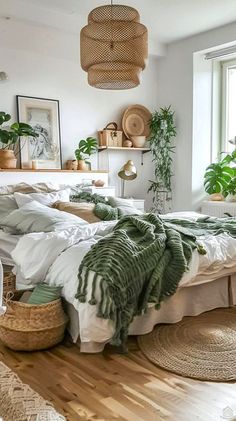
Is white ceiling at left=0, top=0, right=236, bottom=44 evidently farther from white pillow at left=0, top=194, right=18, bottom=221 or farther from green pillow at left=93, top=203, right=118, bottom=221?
green pillow at left=93, top=203, right=118, bottom=221

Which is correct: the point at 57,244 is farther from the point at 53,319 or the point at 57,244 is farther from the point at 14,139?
the point at 14,139

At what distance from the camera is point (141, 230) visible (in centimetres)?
299

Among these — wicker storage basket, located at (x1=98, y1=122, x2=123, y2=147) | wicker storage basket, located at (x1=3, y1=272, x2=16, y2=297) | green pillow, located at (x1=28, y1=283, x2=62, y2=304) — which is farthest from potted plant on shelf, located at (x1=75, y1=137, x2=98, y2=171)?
green pillow, located at (x1=28, y1=283, x2=62, y2=304)

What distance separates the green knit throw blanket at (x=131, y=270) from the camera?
8.20 feet

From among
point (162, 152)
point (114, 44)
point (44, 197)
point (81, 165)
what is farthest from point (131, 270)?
point (162, 152)

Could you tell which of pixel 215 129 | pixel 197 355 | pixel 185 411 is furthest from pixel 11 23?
pixel 185 411

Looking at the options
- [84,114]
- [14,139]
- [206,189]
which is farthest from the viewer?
[206,189]

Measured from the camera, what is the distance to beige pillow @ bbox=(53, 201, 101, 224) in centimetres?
380

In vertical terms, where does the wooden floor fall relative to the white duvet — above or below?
below

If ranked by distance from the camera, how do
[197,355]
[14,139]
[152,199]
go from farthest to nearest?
[152,199]
[14,139]
[197,355]

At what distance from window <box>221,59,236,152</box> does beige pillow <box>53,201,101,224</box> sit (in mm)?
2741

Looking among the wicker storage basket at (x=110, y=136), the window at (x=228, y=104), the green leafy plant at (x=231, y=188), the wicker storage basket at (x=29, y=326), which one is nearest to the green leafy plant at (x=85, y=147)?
the wicker storage basket at (x=110, y=136)

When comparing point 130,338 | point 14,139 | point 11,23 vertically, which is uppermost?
point 11,23

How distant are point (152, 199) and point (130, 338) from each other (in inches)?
143
